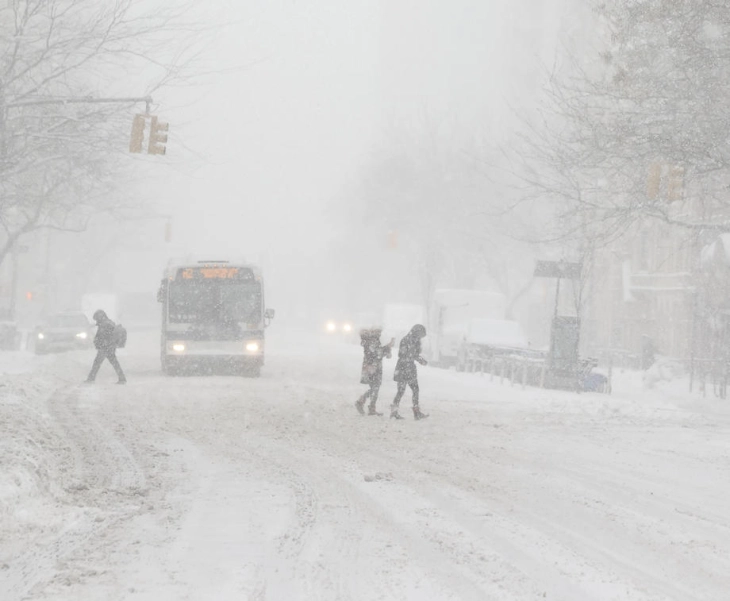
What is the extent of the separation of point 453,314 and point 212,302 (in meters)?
16.6

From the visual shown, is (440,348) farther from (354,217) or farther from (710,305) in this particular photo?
(354,217)

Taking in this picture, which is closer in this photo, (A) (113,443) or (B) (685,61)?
(A) (113,443)

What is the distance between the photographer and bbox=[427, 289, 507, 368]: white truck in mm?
40656

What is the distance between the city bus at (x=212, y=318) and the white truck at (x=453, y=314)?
14.7m

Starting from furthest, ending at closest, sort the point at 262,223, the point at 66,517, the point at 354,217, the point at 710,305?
the point at 262,223 → the point at 354,217 → the point at 710,305 → the point at 66,517

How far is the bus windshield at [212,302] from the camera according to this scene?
86.7ft

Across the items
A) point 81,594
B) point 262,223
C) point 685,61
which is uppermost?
point 262,223

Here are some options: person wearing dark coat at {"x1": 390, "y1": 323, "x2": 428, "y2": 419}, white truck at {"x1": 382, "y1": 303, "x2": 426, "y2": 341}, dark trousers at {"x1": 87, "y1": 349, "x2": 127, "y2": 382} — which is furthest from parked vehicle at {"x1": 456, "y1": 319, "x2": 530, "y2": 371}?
person wearing dark coat at {"x1": 390, "y1": 323, "x2": 428, "y2": 419}

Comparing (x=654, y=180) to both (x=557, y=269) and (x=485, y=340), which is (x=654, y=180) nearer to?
(x=557, y=269)

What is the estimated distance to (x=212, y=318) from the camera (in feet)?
86.8

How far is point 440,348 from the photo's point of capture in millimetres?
40938

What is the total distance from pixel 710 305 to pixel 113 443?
78.5 ft

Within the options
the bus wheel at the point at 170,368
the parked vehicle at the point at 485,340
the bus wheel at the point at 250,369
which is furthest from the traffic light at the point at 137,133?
the parked vehicle at the point at 485,340

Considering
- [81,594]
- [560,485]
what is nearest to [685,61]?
[560,485]
